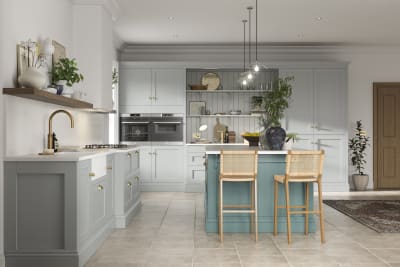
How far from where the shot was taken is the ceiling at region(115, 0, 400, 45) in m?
6.48

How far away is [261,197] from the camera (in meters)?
5.19

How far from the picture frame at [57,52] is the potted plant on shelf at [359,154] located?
584cm

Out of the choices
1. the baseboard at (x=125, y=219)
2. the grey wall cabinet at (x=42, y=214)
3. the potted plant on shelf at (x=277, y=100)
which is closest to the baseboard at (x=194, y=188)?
the potted plant on shelf at (x=277, y=100)

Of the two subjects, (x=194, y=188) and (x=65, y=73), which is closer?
(x=65, y=73)

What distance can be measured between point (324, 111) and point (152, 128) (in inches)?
123

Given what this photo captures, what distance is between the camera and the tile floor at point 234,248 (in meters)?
4.01

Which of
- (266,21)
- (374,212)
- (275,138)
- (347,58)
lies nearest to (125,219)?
(275,138)

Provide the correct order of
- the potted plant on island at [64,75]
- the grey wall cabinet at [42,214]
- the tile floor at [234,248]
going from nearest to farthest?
the grey wall cabinet at [42,214]
the tile floor at [234,248]
the potted plant on island at [64,75]

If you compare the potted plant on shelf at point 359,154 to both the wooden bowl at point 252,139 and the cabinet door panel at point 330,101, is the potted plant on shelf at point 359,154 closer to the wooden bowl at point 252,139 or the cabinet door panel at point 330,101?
the cabinet door panel at point 330,101

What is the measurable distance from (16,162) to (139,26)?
450 centimetres

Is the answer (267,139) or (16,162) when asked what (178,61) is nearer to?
(267,139)

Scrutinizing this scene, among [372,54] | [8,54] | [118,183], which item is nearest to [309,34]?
[372,54]

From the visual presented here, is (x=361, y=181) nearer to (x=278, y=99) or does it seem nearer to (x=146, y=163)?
(x=278, y=99)

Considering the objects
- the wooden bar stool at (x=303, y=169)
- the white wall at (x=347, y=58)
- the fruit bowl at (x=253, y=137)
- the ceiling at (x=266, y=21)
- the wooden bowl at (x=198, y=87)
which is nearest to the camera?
the wooden bar stool at (x=303, y=169)
